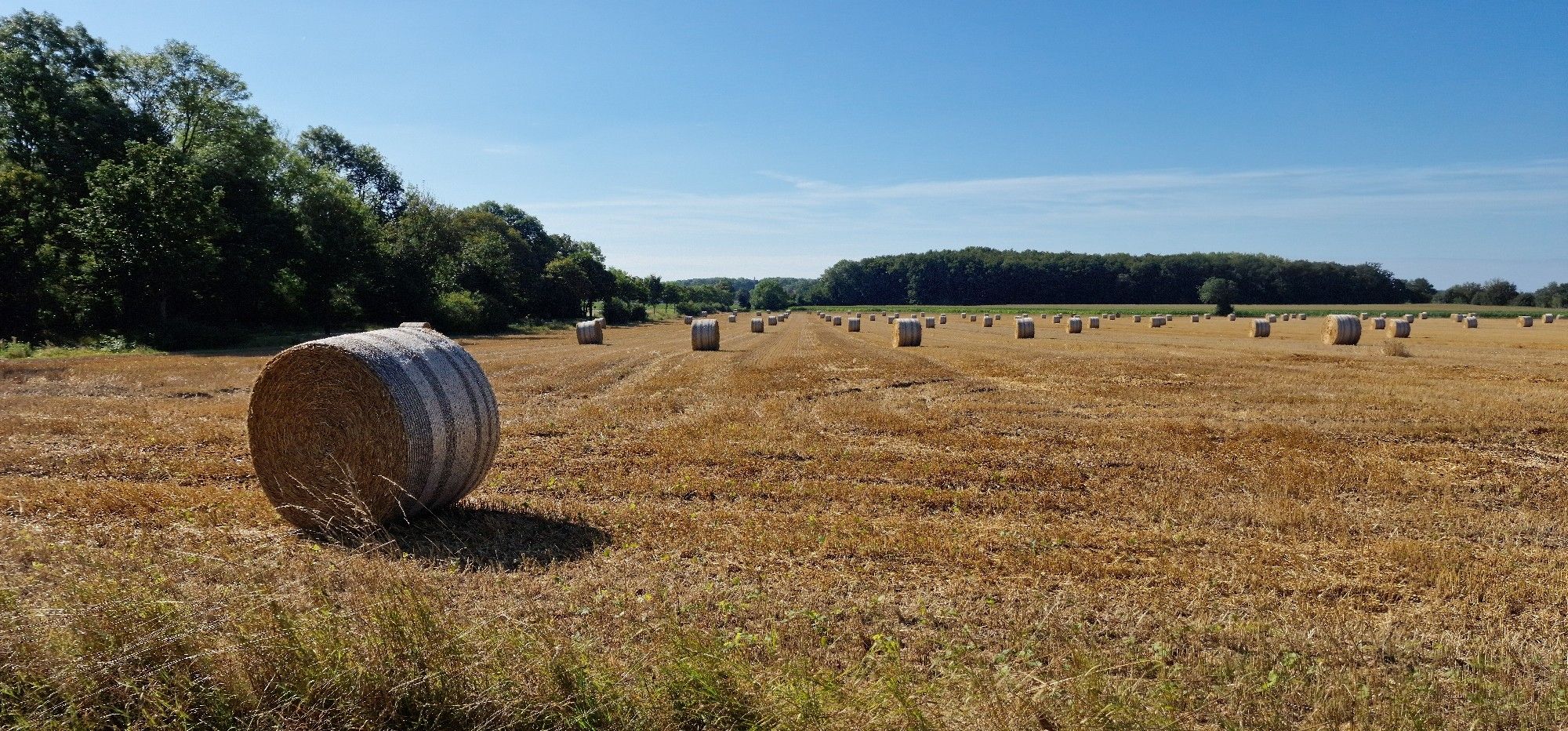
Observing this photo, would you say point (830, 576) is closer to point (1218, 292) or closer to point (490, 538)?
point (490, 538)

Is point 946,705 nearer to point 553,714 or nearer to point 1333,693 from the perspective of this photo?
point 553,714

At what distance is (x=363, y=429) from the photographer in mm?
7645

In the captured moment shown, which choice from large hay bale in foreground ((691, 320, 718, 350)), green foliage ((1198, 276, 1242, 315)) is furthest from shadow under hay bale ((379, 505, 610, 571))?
green foliage ((1198, 276, 1242, 315))

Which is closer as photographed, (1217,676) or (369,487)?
(1217,676)

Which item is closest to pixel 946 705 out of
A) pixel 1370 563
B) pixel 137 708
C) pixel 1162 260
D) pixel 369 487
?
pixel 137 708

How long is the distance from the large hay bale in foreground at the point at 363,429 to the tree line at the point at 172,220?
3033 centimetres

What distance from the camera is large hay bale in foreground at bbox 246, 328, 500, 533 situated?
24.7ft

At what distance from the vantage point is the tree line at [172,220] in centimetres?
3162

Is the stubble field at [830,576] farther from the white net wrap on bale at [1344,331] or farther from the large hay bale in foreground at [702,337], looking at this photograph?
the white net wrap on bale at [1344,331]

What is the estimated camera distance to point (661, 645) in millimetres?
4398

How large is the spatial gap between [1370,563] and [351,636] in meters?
7.36

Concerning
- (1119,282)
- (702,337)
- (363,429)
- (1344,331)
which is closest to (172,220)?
(702,337)

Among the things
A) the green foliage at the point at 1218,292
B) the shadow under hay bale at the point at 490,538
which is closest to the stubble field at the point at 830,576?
the shadow under hay bale at the point at 490,538

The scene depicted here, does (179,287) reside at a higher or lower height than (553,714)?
higher
